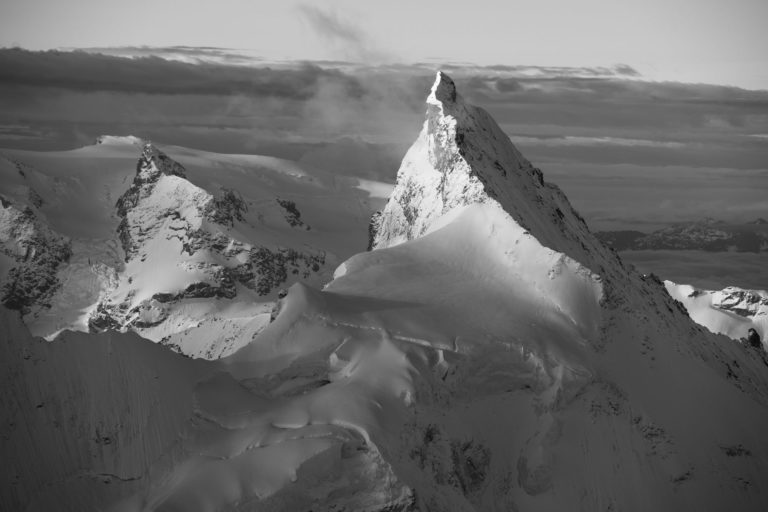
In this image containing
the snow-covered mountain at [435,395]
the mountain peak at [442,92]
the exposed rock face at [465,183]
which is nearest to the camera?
the snow-covered mountain at [435,395]

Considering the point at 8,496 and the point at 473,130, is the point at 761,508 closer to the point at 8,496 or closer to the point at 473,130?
the point at 473,130

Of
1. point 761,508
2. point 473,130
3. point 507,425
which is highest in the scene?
point 473,130

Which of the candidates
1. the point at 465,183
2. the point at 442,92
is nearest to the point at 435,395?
the point at 465,183

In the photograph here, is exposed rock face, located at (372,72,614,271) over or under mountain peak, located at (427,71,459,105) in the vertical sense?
under

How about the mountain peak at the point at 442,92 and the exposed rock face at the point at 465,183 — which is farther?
the mountain peak at the point at 442,92

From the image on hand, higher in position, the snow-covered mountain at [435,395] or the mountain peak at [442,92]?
the mountain peak at [442,92]

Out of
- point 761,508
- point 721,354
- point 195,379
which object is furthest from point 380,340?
point 721,354

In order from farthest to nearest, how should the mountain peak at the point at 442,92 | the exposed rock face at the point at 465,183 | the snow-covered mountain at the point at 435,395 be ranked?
the mountain peak at the point at 442,92 < the exposed rock face at the point at 465,183 < the snow-covered mountain at the point at 435,395

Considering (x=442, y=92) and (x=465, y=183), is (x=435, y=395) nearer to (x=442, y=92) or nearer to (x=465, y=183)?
(x=465, y=183)
